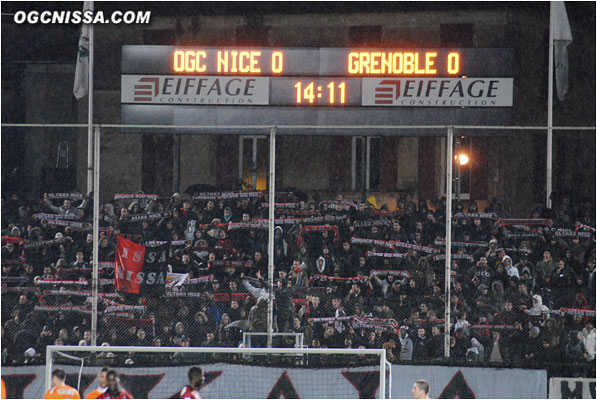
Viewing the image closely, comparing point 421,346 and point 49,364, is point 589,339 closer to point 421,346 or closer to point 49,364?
point 421,346

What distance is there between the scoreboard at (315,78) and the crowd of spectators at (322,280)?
287 cm

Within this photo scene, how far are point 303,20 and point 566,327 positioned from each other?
12629 millimetres

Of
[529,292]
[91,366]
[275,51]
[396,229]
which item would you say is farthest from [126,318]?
[275,51]

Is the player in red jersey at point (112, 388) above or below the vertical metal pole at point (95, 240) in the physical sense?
below

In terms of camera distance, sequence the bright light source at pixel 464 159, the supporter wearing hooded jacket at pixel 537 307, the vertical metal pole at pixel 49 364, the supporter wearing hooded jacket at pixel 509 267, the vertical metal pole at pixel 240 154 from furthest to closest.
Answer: the vertical metal pole at pixel 240 154
the bright light source at pixel 464 159
the supporter wearing hooded jacket at pixel 509 267
the supporter wearing hooded jacket at pixel 537 307
the vertical metal pole at pixel 49 364

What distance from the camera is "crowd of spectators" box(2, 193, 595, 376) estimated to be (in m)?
12.7

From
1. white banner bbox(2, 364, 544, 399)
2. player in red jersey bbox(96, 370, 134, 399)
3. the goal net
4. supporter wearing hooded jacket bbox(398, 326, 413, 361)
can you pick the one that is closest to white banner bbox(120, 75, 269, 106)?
supporter wearing hooded jacket bbox(398, 326, 413, 361)

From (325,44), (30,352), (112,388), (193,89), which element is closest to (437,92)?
(193,89)

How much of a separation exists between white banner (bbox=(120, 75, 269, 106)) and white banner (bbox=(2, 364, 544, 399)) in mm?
6969

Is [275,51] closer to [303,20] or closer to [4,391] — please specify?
[303,20]

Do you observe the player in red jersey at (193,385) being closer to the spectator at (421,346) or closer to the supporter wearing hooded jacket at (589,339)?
the spectator at (421,346)

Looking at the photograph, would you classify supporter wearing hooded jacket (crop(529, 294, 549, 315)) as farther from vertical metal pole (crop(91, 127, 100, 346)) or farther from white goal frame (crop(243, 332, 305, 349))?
vertical metal pole (crop(91, 127, 100, 346))

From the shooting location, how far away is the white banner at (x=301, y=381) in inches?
466

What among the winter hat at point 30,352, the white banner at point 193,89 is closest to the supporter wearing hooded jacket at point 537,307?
the winter hat at point 30,352
